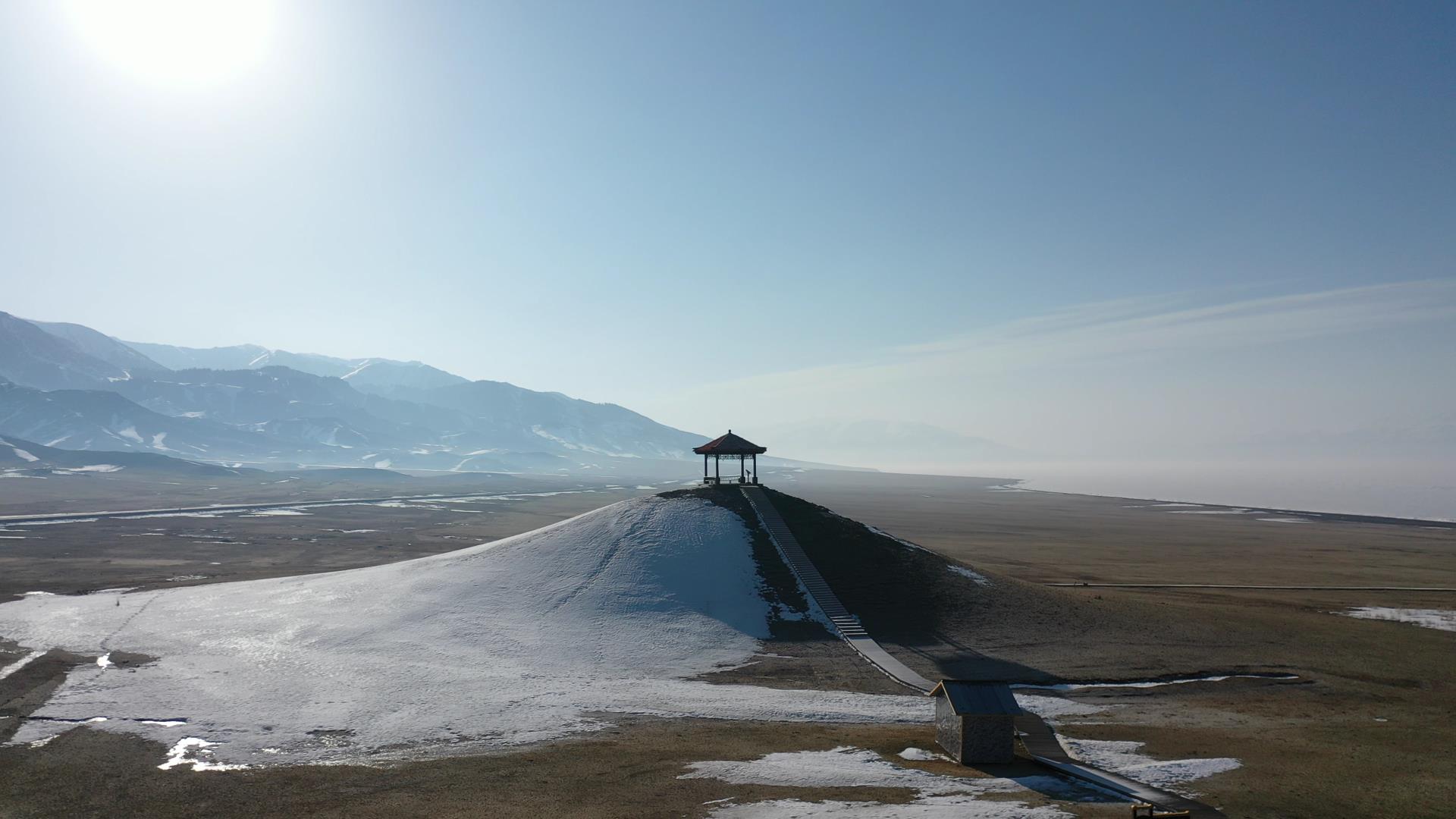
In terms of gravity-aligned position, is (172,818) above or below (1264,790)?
below

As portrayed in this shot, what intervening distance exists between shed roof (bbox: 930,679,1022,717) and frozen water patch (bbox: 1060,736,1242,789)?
3.14 metres

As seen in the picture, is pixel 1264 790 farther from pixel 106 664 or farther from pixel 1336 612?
A: pixel 106 664

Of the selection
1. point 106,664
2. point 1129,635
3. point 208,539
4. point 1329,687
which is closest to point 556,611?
point 106,664

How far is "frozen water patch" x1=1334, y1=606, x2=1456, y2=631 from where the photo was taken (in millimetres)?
49375

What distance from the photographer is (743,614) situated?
45.6 m

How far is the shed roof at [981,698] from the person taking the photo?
25.9m

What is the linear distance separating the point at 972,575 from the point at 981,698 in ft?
94.3

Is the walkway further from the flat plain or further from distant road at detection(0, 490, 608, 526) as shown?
distant road at detection(0, 490, 608, 526)

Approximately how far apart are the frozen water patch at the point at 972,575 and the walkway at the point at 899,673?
10788mm

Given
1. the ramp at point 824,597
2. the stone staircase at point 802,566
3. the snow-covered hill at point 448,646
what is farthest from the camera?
the stone staircase at point 802,566

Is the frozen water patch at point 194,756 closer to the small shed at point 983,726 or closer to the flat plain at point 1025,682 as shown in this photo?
the flat plain at point 1025,682

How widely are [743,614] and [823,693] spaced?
11638 mm

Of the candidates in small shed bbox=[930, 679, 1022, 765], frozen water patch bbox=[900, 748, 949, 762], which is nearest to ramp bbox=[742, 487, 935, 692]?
frozen water patch bbox=[900, 748, 949, 762]

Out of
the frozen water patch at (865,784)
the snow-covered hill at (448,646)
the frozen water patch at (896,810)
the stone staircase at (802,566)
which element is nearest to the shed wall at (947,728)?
the frozen water patch at (865,784)
